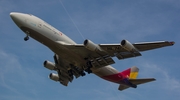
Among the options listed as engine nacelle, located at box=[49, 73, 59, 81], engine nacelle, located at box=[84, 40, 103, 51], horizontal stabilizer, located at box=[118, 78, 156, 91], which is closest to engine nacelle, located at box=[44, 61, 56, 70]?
engine nacelle, located at box=[49, 73, 59, 81]

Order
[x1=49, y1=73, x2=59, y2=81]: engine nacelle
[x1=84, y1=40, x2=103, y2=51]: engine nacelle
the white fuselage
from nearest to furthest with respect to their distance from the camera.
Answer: [x1=84, y1=40, x2=103, y2=51]: engine nacelle
the white fuselage
[x1=49, y1=73, x2=59, y2=81]: engine nacelle

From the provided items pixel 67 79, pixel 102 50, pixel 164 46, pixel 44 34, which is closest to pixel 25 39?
pixel 44 34

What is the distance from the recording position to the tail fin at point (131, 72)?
1892 inches

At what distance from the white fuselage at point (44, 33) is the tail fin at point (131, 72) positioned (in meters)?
11.3

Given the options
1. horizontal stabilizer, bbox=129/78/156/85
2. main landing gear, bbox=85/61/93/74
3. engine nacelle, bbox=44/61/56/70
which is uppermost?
engine nacelle, bbox=44/61/56/70

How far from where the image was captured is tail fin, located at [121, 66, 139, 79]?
48050 mm

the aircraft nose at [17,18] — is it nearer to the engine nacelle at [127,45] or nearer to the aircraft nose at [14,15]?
the aircraft nose at [14,15]

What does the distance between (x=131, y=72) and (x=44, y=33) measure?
763 inches

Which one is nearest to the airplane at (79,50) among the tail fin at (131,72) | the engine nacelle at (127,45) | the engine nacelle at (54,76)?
the engine nacelle at (127,45)

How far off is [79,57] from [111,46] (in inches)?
236

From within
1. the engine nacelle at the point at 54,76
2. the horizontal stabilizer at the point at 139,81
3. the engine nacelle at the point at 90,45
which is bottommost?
the horizontal stabilizer at the point at 139,81

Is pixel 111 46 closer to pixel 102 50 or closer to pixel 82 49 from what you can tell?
pixel 102 50

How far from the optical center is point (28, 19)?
36.7 m

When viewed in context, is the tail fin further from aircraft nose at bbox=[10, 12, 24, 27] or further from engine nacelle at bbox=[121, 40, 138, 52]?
aircraft nose at bbox=[10, 12, 24, 27]
